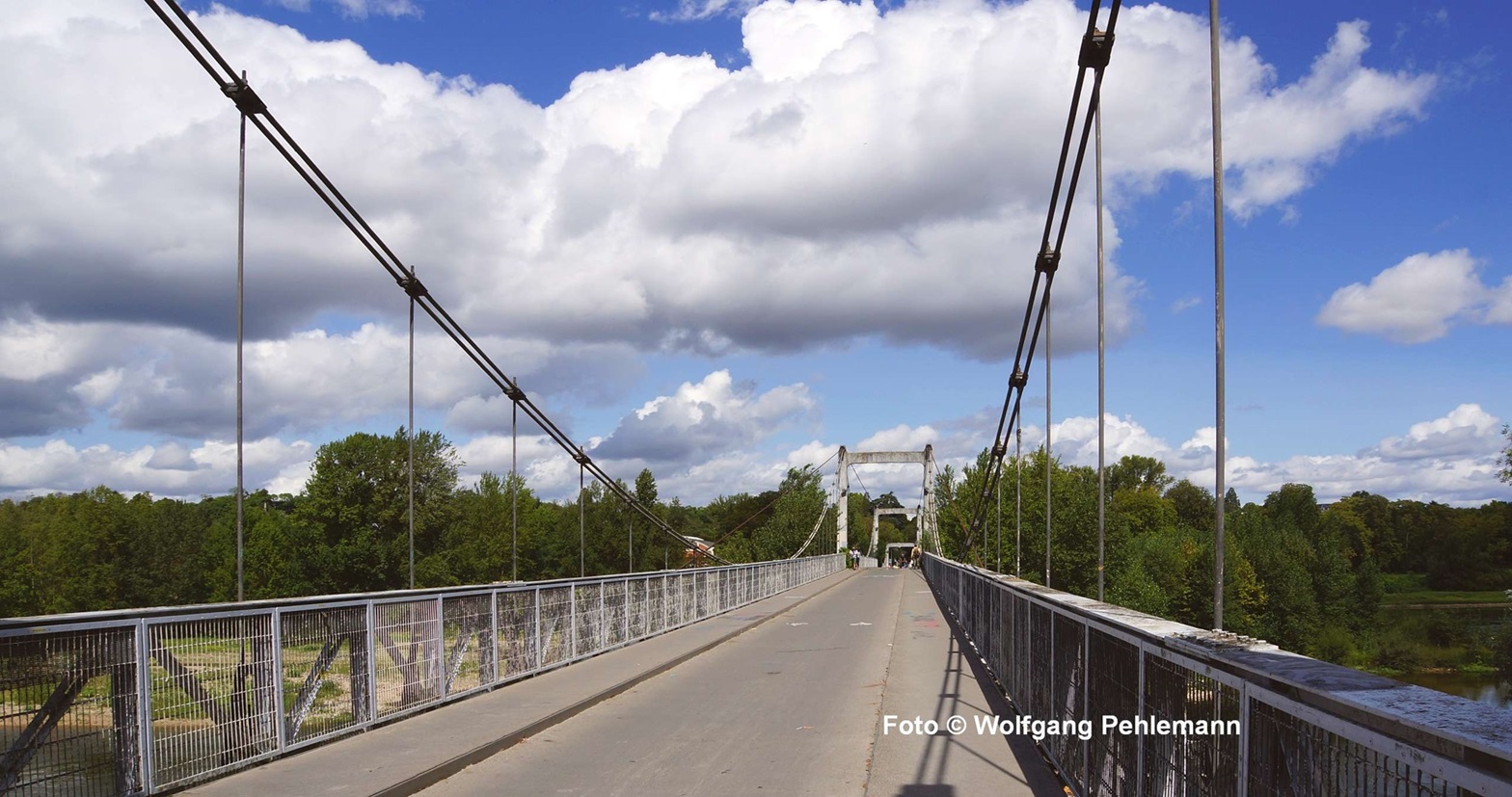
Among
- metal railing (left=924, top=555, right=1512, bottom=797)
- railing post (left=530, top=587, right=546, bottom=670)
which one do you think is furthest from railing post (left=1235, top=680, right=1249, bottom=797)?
railing post (left=530, top=587, right=546, bottom=670)

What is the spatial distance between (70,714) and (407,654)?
4.15 metres

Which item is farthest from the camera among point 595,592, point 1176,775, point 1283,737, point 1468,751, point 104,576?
point 104,576

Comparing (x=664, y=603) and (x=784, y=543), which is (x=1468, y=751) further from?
(x=784, y=543)

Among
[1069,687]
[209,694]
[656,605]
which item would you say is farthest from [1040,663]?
[656,605]

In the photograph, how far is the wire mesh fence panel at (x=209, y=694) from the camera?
7105 mm

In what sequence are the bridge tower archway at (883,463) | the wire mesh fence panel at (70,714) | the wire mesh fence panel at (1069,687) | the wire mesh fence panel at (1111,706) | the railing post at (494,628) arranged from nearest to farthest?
the wire mesh fence panel at (1111,706)
the wire mesh fence panel at (70,714)
the wire mesh fence panel at (1069,687)
the railing post at (494,628)
the bridge tower archway at (883,463)

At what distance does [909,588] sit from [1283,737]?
42176mm

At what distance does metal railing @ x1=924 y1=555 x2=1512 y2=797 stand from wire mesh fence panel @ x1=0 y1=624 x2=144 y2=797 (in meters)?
5.48

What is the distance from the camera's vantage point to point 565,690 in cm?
1237

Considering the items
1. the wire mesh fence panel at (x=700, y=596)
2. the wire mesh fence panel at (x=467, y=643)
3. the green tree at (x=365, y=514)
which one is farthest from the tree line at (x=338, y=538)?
the wire mesh fence panel at (x=467, y=643)

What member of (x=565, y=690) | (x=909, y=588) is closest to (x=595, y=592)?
(x=565, y=690)

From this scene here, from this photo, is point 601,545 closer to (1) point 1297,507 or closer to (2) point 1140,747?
(1) point 1297,507

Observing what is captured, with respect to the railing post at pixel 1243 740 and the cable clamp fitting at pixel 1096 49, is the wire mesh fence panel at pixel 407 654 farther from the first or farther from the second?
the cable clamp fitting at pixel 1096 49

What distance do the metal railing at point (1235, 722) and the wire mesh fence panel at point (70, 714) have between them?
5481 mm
